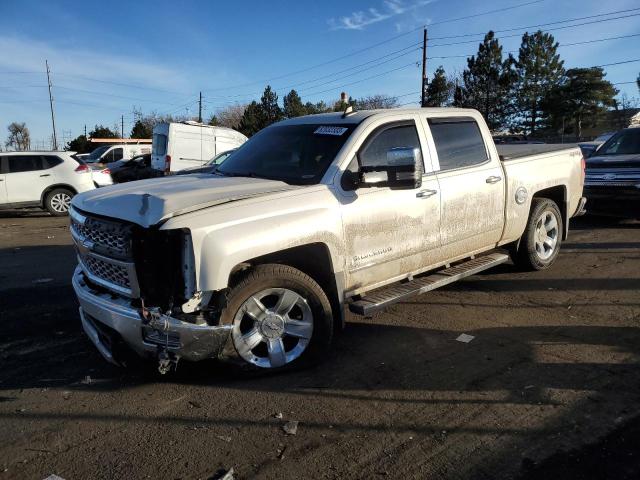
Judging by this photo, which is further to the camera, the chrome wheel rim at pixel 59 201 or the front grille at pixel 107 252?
the chrome wheel rim at pixel 59 201

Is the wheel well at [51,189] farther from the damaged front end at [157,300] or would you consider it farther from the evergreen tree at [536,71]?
the evergreen tree at [536,71]

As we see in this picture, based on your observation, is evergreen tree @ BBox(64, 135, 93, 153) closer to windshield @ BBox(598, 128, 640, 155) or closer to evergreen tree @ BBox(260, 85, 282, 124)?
evergreen tree @ BBox(260, 85, 282, 124)

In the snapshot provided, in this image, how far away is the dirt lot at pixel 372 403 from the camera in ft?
9.41

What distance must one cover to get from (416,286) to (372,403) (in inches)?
57.0

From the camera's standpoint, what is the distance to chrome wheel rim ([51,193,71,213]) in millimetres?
13789

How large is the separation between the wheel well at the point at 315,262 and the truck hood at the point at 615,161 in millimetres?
7878

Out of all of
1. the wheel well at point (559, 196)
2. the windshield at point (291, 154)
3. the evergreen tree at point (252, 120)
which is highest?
the evergreen tree at point (252, 120)

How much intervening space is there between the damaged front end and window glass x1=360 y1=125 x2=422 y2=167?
1796mm

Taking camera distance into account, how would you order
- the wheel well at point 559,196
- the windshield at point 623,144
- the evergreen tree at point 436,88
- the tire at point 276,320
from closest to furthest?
1. the tire at point 276,320
2. the wheel well at point 559,196
3. the windshield at point 623,144
4. the evergreen tree at point 436,88

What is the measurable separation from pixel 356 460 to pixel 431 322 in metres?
2.30

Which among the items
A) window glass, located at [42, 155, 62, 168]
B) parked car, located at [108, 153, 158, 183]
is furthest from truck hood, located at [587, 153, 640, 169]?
parked car, located at [108, 153, 158, 183]

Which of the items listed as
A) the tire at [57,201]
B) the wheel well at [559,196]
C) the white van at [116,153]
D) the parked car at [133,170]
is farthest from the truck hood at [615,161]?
the white van at [116,153]

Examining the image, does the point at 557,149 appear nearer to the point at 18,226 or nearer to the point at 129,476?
the point at 129,476

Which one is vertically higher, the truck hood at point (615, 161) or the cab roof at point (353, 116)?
the cab roof at point (353, 116)
